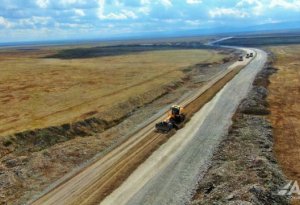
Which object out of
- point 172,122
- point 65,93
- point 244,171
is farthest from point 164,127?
point 65,93

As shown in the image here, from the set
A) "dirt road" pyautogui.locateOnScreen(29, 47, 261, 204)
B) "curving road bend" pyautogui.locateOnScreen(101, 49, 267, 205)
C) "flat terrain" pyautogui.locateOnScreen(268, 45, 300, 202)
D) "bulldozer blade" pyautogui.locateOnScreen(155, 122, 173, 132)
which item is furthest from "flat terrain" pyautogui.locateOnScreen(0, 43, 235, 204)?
"flat terrain" pyautogui.locateOnScreen(268, 45, 300, 202)

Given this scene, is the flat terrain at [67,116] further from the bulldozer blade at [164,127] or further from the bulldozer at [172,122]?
the bulldozer at [172,122]

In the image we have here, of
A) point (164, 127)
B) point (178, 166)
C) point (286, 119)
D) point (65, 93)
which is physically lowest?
point (65, 93)

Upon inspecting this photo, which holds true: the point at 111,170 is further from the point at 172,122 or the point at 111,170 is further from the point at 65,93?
the point at 65,93

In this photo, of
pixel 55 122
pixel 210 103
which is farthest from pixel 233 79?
pixel 55 122

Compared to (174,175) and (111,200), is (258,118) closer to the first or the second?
(174,175)

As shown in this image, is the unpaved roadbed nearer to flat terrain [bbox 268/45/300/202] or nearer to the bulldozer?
flat terrain [bbox 268/45/300/202]
